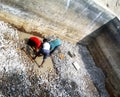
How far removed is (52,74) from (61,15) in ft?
8.99

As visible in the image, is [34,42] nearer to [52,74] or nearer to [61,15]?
[52,74]

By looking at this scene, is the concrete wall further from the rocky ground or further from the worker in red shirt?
the worker in red shirt

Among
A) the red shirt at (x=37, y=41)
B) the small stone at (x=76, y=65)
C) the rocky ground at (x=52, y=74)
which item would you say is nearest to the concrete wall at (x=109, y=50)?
the rocky ground at (x=52, y=74)

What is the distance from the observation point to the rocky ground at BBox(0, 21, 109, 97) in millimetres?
8367

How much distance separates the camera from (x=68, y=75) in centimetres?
1013

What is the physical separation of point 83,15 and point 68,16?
0.72 meters

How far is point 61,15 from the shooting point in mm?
10469

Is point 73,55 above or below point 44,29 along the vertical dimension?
below

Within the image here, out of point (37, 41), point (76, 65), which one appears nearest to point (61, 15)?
point (37, 41)

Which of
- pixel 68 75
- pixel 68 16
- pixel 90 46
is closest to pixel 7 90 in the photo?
pixel 68 75

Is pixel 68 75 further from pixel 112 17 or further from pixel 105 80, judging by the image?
pixel 112 17

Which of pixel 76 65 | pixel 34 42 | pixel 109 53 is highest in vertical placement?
pixel 34 42

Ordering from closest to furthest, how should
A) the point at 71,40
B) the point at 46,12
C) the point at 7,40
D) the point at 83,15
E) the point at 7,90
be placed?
the point at 7,90, the point at 7,40, the point at 46,12, the point at 83,15, the point at 71,40

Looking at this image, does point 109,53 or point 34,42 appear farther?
point 109,53
